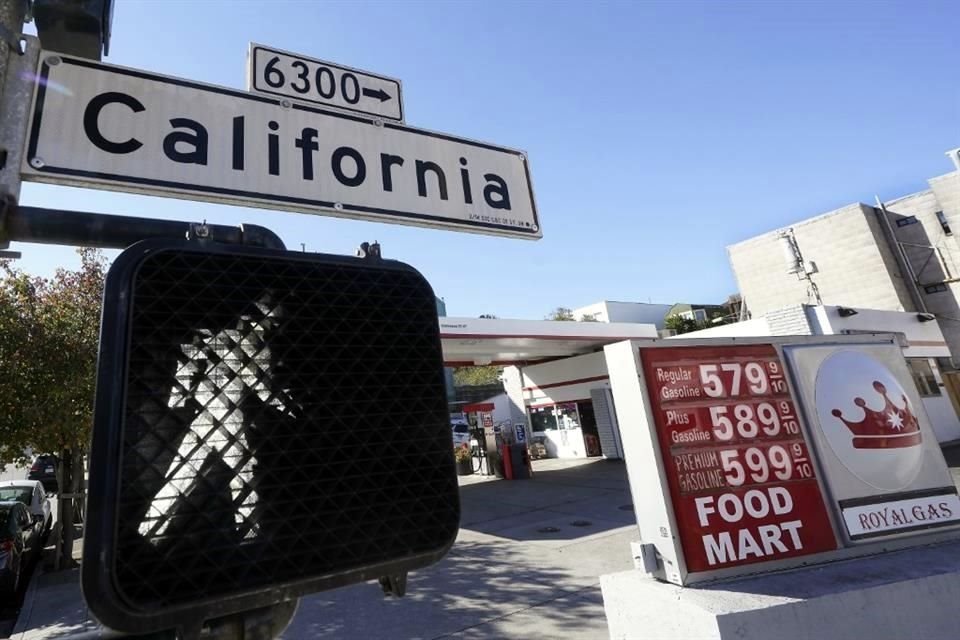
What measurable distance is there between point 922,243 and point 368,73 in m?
28.3

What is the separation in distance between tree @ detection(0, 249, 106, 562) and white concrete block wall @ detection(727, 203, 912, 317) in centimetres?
2391

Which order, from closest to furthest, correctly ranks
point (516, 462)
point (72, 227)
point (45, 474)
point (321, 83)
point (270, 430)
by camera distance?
point (270, 430), point (72, 227), point (321, 83), point (516, 462), point (45, 474)

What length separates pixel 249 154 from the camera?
1734mm

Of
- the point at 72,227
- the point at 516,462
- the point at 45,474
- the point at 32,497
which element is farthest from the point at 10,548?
the point at 45,474

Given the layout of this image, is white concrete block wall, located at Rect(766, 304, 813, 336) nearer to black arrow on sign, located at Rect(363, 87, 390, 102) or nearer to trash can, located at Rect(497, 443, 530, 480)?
trash can, located at Rect(497, 443, 530, 480)

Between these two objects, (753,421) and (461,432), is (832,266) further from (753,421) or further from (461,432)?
(753,421)

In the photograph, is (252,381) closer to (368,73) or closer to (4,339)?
(368,73)

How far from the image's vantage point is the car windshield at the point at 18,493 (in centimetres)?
1197

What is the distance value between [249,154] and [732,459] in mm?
3484

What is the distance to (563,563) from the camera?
7.15 meters

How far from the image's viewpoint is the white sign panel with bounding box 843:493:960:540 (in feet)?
11.7

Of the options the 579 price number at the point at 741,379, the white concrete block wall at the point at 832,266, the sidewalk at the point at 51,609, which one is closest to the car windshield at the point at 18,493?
the sidewalk at the point at 51,609

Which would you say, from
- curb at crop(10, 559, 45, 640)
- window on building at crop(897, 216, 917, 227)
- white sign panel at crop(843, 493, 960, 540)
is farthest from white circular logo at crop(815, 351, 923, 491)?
window on building at crop(897, 216, 917, 227)

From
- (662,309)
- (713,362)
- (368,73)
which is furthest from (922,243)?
(368,73)
